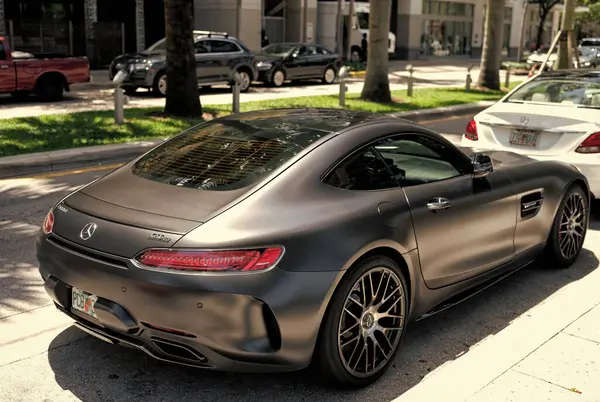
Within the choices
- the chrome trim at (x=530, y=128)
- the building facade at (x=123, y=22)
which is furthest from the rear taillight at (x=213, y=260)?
the building facade at (x=123, y=22)

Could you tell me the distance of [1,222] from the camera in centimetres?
737

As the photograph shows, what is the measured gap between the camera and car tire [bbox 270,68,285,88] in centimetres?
2414

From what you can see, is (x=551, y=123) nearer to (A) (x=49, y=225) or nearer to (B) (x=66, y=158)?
(A) (x=49, y=225)

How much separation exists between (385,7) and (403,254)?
14.1 m

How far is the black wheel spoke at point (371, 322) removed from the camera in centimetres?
394

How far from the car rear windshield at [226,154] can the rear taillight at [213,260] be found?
1.74ft

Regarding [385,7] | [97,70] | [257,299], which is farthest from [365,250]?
[97,70]

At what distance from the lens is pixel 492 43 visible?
2194cm

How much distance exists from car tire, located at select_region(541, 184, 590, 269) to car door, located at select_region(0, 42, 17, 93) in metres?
13.8

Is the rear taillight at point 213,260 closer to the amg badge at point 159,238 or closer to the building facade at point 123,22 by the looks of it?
the amg badge at point 159,238

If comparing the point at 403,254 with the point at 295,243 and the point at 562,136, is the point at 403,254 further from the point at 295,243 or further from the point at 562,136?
the point at 562,136

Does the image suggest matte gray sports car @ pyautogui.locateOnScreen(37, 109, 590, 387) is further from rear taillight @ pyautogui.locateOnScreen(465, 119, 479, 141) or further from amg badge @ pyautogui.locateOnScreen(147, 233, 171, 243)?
rear taillight @ pyautogui.locateOnScreen(465, 119, 479, 141)

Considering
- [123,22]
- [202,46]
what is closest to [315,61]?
[202,46]

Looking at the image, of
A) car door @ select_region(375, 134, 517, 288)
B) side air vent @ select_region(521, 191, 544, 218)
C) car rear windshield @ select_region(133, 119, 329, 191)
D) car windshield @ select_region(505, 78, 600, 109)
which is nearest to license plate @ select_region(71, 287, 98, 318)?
car rear windshield @ select_region(133, 119, 329, 191)
